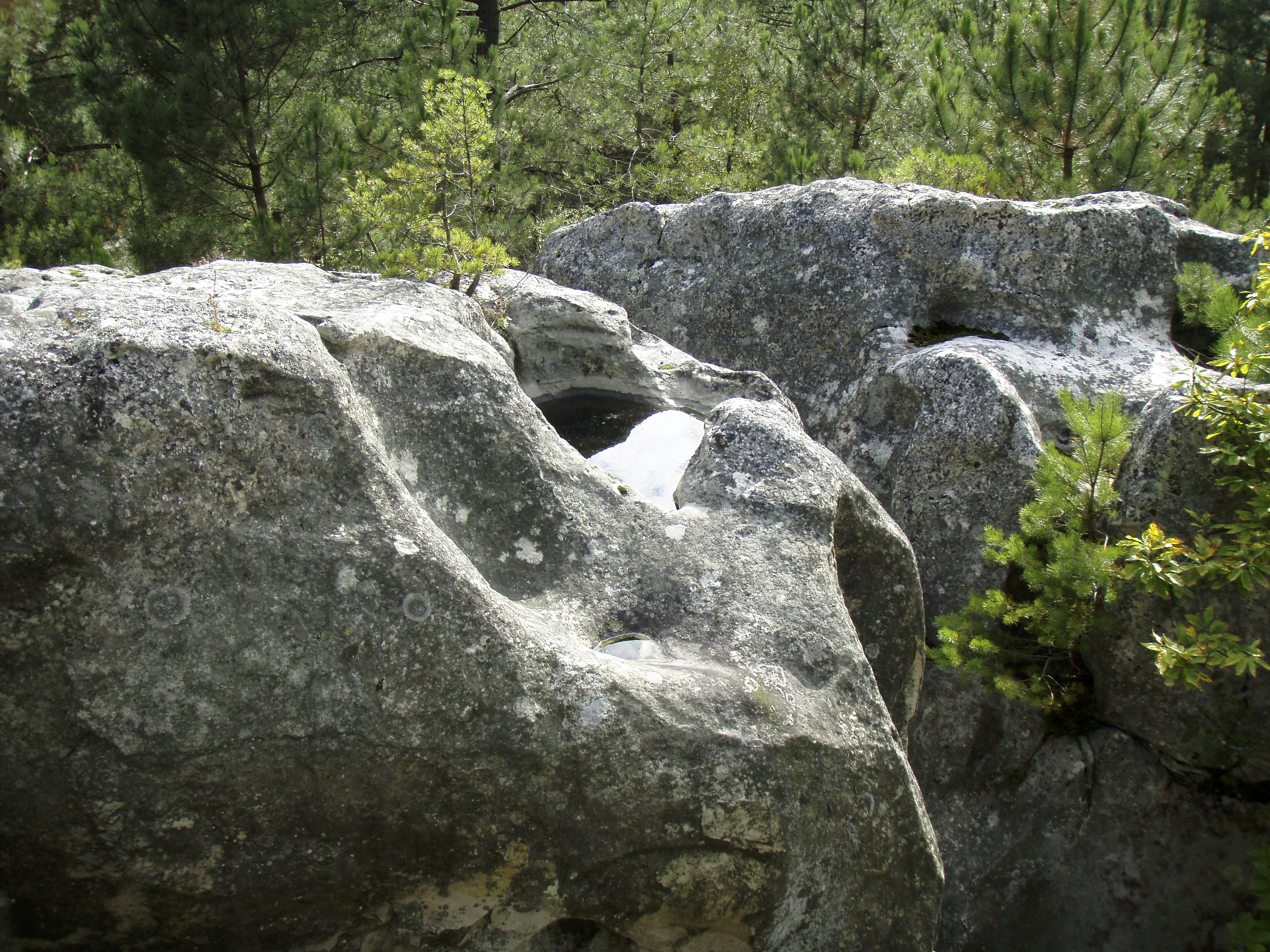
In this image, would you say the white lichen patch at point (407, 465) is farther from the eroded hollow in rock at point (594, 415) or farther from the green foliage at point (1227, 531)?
the green foliage at point (1227, 531)

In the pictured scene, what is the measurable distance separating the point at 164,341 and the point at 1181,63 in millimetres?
8060

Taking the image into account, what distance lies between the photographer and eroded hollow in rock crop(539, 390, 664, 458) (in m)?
4.72

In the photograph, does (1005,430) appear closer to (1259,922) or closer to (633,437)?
(633,437)

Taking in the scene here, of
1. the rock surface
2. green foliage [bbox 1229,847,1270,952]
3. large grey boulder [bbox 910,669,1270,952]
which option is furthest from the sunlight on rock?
green foliage [bbox 1229,847,1270,952]

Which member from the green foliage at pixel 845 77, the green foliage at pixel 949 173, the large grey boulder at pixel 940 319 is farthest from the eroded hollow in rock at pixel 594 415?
the green foliage at pixel 845 77

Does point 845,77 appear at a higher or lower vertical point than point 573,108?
higher

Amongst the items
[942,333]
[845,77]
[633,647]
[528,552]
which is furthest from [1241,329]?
[845,77]

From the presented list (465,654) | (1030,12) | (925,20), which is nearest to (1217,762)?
(465,654)

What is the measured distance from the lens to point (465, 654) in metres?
2.58

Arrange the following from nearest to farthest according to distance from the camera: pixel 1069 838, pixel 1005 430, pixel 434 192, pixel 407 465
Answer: pixel 407 465 < pixel 1069 838 < pixel 1005 430 < pixel 434 192

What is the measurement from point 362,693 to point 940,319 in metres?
4.34

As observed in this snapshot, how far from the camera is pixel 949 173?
715cm

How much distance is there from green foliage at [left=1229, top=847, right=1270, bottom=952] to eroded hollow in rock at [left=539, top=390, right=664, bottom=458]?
3181mm

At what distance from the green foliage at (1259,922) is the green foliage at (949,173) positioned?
5.18 meters
